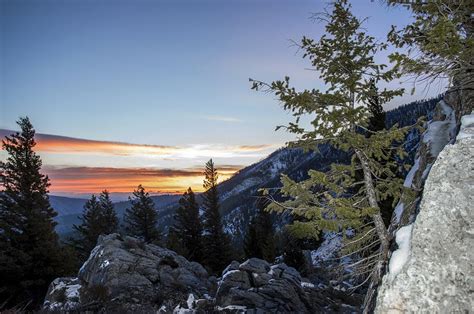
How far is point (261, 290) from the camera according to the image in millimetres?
15719

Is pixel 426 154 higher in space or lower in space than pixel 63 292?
higher

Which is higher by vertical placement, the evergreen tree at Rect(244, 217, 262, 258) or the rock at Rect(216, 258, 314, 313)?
the rock at Rect(216, 258, 314, 313)

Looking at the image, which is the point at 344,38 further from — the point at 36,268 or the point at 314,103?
the point at 36,268

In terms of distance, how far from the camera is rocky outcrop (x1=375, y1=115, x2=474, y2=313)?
12.7 feet

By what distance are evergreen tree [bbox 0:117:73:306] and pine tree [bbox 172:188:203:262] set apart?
59.1ft

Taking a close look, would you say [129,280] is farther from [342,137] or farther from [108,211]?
[108,211]

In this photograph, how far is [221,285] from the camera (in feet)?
51.2

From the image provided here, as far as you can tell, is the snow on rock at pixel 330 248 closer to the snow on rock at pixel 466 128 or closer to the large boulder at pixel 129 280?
the snow on rock at pixel 466 128

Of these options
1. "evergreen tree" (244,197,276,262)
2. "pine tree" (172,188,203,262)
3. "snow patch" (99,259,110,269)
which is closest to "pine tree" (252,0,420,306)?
"snow patch" (99,259,110,269)

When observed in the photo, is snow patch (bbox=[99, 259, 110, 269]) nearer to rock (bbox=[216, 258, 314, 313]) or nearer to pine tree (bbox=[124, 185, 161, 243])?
rock (bbox=[216, 258, 314, 313])

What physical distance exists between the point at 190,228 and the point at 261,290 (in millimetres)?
29168

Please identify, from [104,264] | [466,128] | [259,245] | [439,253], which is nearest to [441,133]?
[466,128]

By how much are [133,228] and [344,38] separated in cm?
4241

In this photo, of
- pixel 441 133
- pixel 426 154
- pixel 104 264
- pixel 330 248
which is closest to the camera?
pixel 426 154
